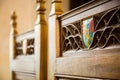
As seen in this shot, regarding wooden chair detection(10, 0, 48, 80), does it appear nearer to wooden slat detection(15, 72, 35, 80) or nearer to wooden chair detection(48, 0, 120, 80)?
wooden slat detection(15, 72, 35, 80)

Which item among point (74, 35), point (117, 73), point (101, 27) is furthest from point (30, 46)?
point (117, 73)

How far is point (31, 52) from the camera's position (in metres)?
1.68

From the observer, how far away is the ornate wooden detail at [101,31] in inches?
31.8

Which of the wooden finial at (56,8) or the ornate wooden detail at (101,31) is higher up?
the wooden finial at (56,8)

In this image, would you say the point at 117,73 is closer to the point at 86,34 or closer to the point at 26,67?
the point at 86,34

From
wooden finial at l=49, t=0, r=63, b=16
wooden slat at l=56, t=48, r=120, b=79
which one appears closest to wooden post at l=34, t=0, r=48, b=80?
wooden finial at l=49, t=0, r=63, b=16

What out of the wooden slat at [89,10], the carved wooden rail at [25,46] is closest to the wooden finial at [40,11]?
the carved wooden rail at [25,46]

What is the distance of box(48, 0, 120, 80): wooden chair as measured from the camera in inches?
31.8

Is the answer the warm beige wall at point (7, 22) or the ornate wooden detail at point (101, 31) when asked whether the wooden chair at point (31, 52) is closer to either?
the ornate wooden detail at point (101, 31)

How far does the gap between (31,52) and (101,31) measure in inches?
34.9

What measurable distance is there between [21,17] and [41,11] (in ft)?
4.87

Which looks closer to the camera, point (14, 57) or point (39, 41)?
point (39, 41)

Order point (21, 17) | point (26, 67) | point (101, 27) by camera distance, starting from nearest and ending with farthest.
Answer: point (101, 27), point (26, 67), point (21, 17)

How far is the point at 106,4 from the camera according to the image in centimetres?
84
